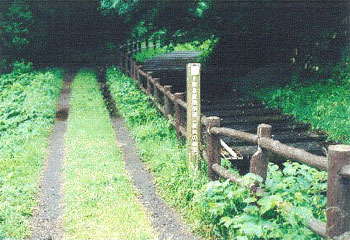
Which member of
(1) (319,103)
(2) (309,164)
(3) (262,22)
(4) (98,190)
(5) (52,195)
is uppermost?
(3) (262,22)

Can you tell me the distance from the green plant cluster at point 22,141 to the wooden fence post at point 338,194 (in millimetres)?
3615

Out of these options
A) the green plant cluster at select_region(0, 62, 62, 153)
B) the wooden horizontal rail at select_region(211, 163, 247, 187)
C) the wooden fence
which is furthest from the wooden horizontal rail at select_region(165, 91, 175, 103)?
the green plant cluster at select_region(0, 62, 62, 153)

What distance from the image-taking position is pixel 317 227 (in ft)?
11.3

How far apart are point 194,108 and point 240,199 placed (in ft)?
6.21

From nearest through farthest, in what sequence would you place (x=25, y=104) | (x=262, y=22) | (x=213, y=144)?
(x=213, y=144), (x=25, y=104), (x=262, y=22)

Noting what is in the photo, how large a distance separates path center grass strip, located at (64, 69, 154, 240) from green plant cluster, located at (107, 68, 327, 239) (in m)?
0.57

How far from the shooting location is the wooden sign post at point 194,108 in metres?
6.26

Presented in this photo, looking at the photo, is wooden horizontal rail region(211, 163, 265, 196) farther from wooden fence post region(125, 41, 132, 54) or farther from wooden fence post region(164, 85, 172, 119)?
wooden fence post region(125, 41, 132, 54)

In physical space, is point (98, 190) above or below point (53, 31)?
below

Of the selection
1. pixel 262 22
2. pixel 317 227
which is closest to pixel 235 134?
pixel 317 227

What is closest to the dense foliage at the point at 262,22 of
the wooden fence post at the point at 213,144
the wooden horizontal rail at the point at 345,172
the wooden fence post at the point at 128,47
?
the wooden fence post at the point at 128,47

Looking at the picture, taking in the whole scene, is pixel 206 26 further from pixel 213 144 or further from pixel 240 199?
pixel 240 199

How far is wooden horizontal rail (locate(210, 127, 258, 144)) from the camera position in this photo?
4.61 m

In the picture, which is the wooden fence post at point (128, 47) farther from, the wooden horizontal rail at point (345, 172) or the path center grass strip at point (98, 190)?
the wooden horizontal rail at point (345, 172)
